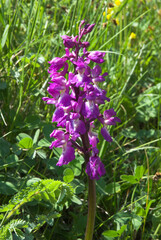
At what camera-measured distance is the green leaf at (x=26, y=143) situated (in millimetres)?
1879

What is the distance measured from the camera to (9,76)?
7.52ft

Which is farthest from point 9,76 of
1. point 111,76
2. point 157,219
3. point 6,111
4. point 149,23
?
point 149,23

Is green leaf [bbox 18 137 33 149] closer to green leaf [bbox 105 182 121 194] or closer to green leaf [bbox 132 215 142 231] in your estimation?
green leaf [bbox 105 182 121 194]

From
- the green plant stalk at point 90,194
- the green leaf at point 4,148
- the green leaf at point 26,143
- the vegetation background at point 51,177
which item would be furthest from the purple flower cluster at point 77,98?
the green leaf at point 4,148

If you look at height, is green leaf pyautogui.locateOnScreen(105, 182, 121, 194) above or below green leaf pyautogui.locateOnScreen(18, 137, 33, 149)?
below

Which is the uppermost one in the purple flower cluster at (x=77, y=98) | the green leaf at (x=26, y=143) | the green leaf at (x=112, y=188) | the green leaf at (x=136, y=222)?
the purple flower cluster at (x=77, y=98)

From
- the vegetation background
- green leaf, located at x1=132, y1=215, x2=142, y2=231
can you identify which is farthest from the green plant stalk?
green leaf, located at x1=132, y1=215, x2=142, y2=231

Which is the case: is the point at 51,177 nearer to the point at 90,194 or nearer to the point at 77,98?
the point at 90,194

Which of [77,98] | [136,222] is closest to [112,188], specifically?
[136,222]

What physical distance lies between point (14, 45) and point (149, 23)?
1.56 m

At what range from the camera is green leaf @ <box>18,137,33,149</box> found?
1.88m

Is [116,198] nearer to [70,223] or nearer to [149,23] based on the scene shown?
[70,223]

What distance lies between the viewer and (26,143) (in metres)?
1.90

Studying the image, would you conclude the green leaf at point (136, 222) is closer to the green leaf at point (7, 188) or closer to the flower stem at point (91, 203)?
the flower stem at point (91, 203)
